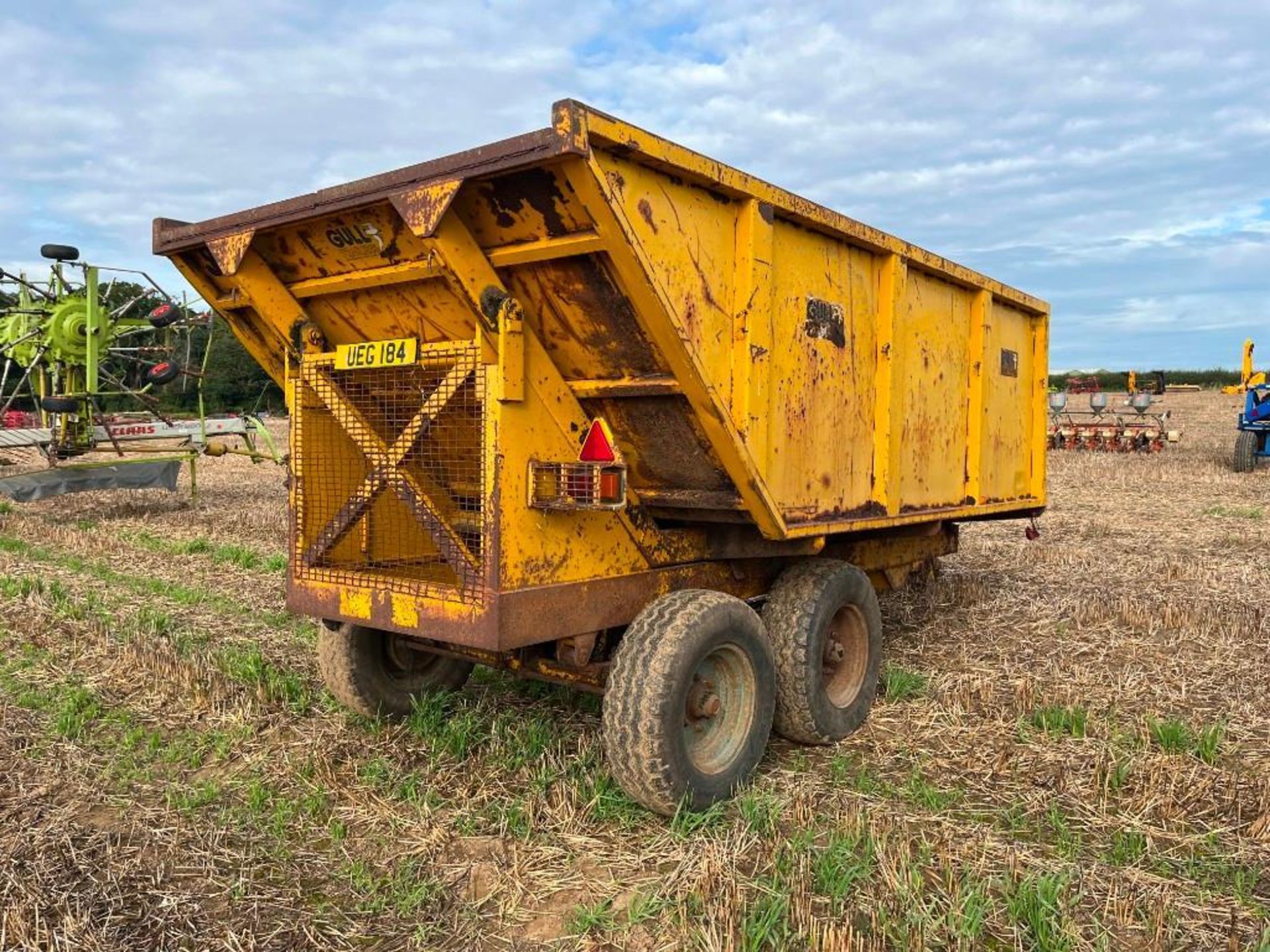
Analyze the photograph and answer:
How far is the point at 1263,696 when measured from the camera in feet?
15.4

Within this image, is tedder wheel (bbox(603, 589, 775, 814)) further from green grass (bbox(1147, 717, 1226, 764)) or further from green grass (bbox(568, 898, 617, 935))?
green grass (bbox(1147, 717, 1226, 764))

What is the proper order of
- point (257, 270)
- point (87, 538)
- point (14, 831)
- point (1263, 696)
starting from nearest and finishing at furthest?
point (14, 831) → point (257, 270) → point (1263, 696) → point (87, 538)

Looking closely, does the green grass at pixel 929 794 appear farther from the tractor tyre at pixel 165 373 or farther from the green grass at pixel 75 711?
the tractor tyre at pixel 165 373

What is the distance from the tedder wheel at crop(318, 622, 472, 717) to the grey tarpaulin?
27.8ft

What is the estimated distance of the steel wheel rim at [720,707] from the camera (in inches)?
141

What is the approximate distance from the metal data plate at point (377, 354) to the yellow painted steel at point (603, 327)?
7cm

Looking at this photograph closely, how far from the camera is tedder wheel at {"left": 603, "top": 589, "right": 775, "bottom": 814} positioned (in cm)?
326

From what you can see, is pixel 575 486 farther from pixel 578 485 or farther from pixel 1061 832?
pixel 1061 832

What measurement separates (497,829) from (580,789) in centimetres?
35

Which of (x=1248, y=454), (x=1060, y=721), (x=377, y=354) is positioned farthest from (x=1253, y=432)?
(x=377, y=354)

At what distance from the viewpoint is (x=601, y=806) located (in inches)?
136

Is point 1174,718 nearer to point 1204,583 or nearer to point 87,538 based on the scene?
point 1204,583

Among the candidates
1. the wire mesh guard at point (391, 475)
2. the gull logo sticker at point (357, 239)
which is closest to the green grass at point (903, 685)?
the wire mesh guard at point (391, 475)

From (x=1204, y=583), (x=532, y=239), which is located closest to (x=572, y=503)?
(x=532, y=239)
